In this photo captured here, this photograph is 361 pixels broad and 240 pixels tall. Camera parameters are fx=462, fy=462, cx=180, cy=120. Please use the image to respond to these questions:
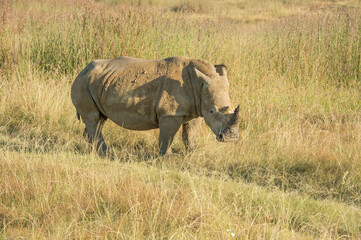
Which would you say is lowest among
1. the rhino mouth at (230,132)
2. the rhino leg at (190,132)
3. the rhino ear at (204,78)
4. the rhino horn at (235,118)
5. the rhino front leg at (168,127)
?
the rhino leg at (190,132)

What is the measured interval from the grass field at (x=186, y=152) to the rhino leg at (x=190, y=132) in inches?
4.9

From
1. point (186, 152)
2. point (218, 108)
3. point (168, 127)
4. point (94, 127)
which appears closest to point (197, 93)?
point (218, 108)

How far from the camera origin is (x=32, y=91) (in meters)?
7.43

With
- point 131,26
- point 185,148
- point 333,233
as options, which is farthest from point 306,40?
point 333,233

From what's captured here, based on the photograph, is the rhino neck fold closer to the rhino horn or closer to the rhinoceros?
the rhinoceros

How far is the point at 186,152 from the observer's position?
224 inches

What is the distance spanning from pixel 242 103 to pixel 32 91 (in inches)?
132

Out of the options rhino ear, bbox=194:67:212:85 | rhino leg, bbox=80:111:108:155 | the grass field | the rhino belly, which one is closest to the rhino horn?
rhino ear, bbox=194:67:212:85

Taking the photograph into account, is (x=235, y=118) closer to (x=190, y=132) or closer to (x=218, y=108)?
(x=218, y=108)

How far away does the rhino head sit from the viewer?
15.5 feet

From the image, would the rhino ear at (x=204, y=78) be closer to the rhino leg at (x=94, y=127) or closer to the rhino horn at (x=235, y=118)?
the rhino horn at (x=235, y=118)

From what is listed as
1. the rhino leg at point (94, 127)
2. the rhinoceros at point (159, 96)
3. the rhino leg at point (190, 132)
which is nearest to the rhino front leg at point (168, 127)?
the rhinoceros at point (159, 96)

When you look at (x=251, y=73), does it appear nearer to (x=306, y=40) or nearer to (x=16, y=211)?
(x=306, y=40)

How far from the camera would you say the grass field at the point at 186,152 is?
11.6 ft
